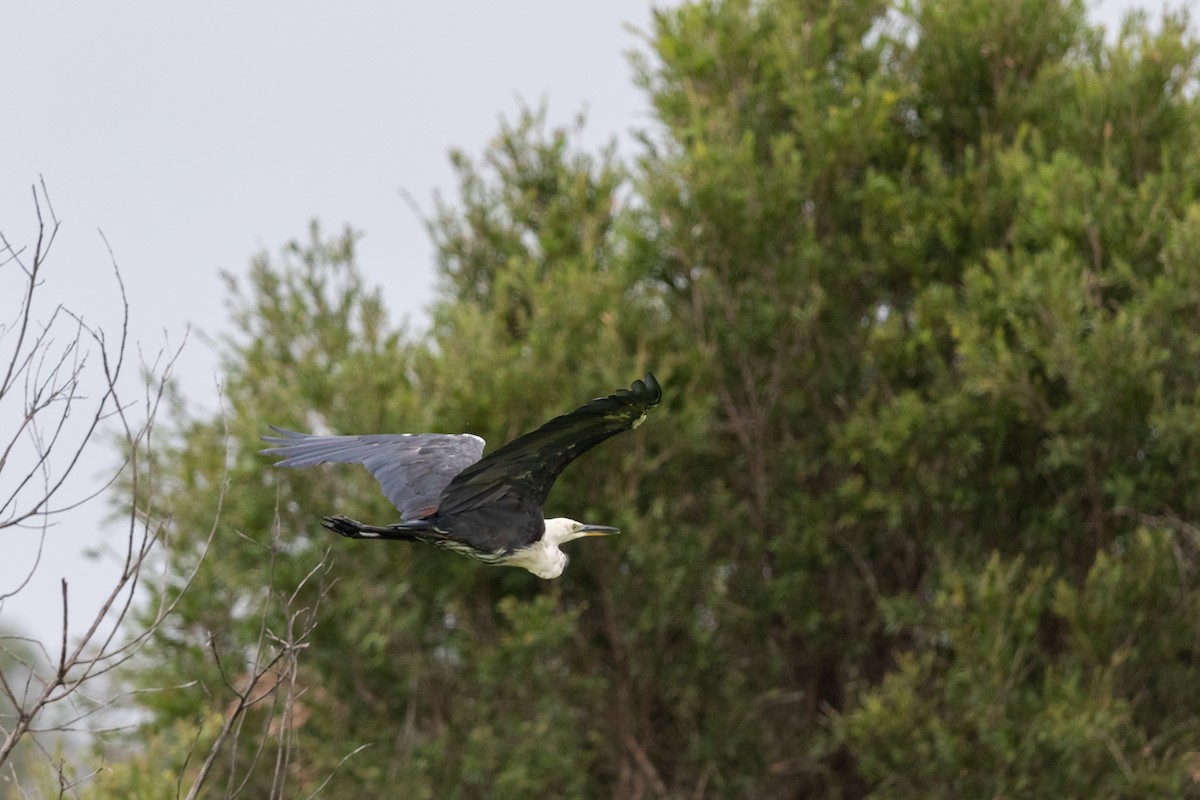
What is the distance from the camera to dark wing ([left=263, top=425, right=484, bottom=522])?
588 centimetres

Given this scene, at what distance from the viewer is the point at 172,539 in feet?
35.7

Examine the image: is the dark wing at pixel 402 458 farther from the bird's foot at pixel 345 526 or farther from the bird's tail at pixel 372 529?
the bird's foot at pixel 345 526

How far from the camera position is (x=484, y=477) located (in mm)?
5391

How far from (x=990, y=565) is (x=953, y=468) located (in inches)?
38.9

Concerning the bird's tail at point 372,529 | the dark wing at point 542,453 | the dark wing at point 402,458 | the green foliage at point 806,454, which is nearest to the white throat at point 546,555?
the dark wing at point 542,453

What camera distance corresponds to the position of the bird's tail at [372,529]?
16.1ft

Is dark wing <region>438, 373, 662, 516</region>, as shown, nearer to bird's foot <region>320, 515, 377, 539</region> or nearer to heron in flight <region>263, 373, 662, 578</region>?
heron in flight <region>263, 373, 662, 578</region>

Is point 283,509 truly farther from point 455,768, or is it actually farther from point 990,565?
point 990,565

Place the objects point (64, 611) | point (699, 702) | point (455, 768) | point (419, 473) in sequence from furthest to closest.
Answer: point (699, 702), point (455, 768), point (419, 473), point (64, 611)

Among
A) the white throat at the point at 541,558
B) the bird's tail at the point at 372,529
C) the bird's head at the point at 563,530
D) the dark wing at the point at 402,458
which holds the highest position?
the dark wing at the point at 402,458

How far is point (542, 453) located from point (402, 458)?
4.07ft

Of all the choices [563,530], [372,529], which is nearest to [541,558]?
[563,530]

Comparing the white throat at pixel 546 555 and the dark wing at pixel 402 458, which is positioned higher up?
the dark wing at pixel 402 458

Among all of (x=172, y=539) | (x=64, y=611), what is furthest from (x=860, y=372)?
(x=64, y=611)
